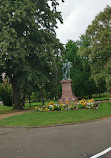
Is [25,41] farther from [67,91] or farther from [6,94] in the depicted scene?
[6,94]

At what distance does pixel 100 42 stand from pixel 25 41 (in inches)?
569

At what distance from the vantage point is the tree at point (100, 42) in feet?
96.0

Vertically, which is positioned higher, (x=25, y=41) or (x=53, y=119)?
(x=25, y=41)

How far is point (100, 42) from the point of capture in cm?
3045

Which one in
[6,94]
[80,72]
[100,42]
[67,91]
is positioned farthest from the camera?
[80,72]

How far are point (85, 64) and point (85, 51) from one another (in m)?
10.8

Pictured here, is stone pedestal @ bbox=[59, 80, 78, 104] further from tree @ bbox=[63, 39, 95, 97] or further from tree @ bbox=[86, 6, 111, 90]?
tree @ bbox=[63, 39, 95, 97]

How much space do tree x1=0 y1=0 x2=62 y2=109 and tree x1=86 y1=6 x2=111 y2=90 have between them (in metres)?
8.58

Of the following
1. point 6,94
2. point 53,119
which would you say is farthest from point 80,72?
point 53,119

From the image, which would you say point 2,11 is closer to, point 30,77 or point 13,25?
point 13,25

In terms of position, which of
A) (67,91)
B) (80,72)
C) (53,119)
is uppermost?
(80,72)

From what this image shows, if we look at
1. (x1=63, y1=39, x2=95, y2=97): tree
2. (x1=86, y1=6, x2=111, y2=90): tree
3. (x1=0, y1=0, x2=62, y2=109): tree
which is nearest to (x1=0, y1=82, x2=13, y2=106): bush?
(x1=0, y1=0, x2=62, y2=109): tree

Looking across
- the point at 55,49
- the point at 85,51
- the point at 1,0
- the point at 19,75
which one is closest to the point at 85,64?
the point at 85,51

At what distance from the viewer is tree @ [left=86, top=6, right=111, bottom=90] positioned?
96.0 ft
